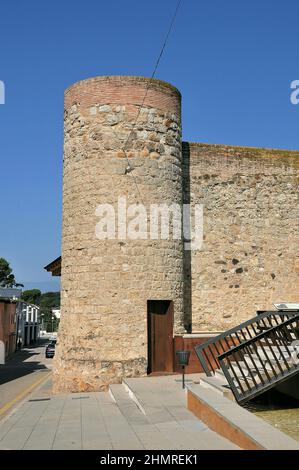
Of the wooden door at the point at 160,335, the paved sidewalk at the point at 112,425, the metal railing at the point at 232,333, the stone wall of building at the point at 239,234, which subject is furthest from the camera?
the stone wall of building at the point at 239,234

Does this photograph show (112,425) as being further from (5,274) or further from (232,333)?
(5,274)

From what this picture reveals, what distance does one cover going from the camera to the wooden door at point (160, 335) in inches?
482

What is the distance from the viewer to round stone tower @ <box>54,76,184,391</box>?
38.7 ft

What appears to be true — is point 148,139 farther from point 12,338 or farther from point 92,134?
point 12,338

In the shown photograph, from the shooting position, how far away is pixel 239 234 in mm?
14578

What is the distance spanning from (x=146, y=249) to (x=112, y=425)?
5.33m

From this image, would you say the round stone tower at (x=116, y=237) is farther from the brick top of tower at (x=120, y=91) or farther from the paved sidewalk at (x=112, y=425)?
the paved sidewalk at (x=112, y=425)

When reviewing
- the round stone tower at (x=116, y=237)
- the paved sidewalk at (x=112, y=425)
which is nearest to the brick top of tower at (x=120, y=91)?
the round stone tower at (x=116, y=237)

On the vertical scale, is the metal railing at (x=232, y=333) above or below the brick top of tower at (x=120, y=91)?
below

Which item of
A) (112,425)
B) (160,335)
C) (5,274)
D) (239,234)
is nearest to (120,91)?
(239,234)

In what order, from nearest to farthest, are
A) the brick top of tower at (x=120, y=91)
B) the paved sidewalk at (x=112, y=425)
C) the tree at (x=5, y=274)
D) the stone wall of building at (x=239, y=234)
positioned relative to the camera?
the paved sidewalk at (x=112, y=425) → the brick top of tower at (x=120, y=91) → the stone wall of building at (x=239, y=234) → the tree at (x=5, y=274)

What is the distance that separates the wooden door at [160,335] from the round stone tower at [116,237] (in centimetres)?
3
